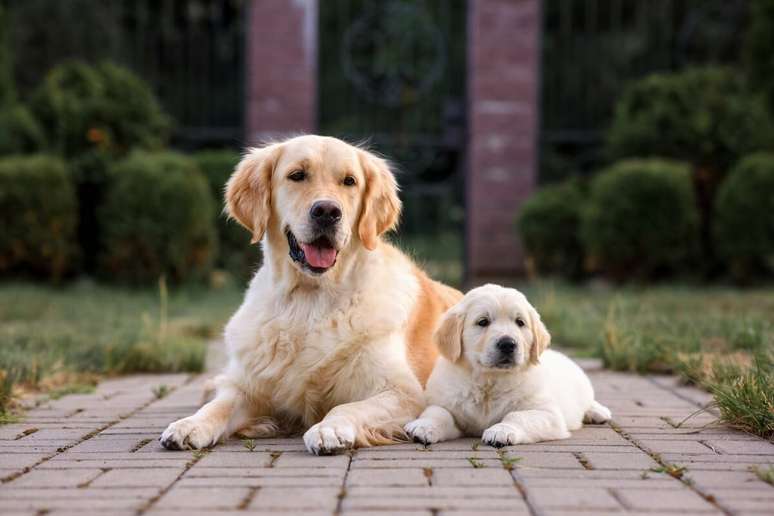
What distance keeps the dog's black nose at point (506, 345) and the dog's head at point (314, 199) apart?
75cm

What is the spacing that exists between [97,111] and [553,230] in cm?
538

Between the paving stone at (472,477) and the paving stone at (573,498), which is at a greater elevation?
the paving stone at (573,498)

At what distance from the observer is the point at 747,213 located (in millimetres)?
9328

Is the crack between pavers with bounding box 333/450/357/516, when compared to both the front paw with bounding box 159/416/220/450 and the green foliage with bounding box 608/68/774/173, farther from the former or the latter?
the green foliage with bounding box 608/68/774/173

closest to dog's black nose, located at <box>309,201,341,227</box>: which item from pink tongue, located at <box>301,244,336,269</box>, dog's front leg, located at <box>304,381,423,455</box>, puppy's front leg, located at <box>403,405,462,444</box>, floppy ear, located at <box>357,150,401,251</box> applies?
pink tongue, located at <box>301,244,336,269</box>

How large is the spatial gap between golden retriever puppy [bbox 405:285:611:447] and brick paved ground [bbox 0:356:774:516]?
0.10 meters

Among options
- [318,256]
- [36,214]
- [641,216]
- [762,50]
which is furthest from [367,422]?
[762,50]

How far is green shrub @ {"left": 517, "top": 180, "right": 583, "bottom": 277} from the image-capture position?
10.2 m

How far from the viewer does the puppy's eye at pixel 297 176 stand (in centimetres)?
386

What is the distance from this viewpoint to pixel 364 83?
1212 centimetres

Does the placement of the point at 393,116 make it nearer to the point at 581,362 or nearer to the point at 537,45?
the point at 537,45

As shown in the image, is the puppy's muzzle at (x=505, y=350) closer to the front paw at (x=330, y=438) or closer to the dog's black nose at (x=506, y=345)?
the dog's black nose at (x=506, y=345)

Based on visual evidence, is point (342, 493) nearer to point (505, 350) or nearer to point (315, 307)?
point (505, 350)

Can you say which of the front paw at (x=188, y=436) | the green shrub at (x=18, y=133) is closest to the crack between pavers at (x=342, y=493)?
the front paw at (x=188, y=436)
